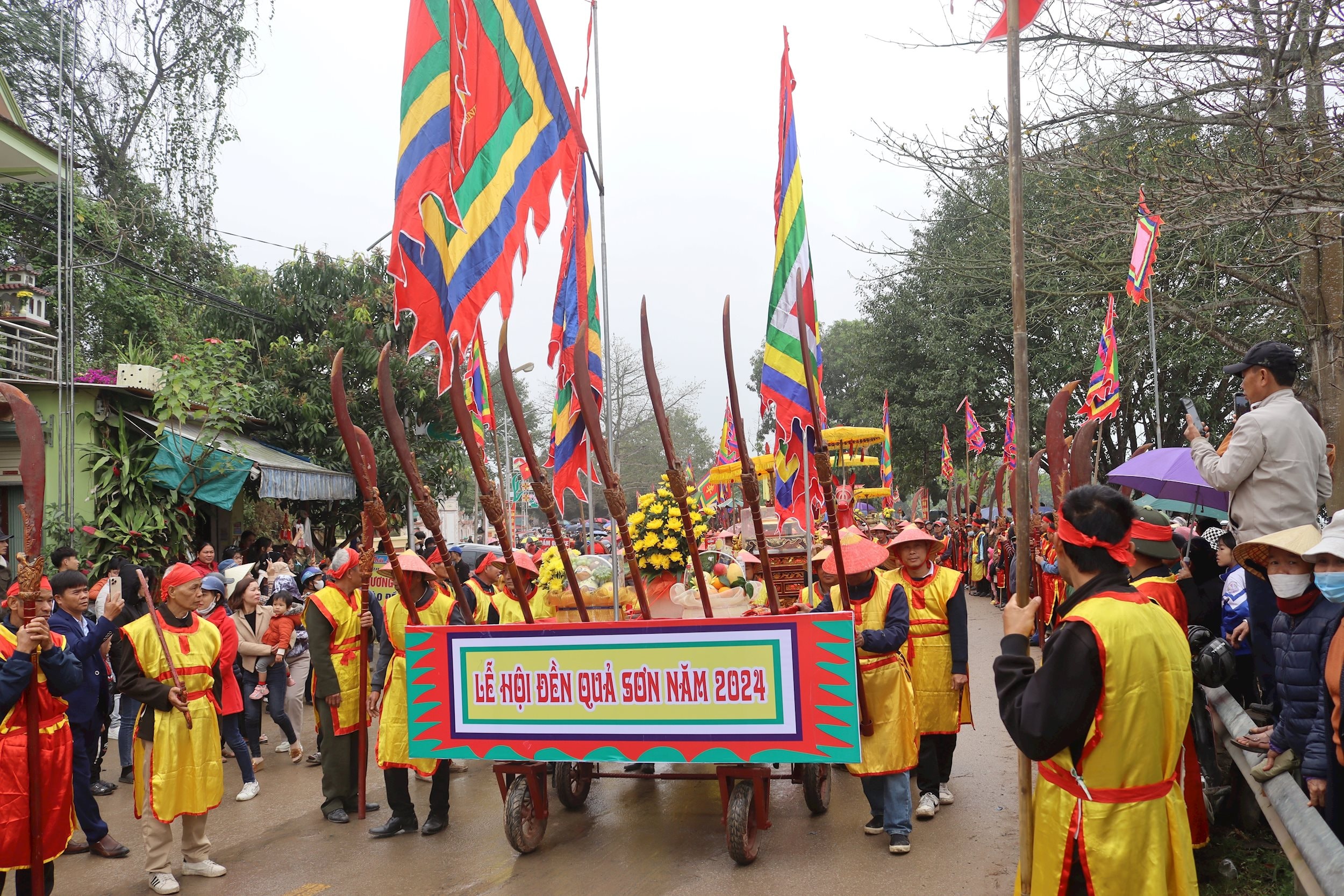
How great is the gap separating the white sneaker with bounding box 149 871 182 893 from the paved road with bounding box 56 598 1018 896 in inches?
4.7

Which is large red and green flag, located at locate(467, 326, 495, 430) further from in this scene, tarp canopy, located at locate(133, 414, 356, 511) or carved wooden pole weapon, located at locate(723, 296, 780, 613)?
tarp canopy, located at locate(133, 414, 356, 511)

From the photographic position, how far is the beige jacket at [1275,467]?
15.8ft

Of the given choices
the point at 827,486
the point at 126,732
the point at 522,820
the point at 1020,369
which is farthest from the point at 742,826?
the point at 126,732

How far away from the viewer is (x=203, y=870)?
564cm

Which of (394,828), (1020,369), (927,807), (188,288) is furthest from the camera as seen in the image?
(188,288)

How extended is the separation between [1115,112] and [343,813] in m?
8.37

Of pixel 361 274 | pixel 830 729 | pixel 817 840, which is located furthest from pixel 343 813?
pixel 361 274

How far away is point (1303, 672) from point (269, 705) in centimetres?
845

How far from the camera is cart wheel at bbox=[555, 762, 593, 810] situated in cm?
656

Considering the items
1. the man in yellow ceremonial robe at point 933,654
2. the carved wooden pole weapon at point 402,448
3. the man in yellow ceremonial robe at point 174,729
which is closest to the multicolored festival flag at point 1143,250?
the man in yellow ceremonial robe at point 933,654

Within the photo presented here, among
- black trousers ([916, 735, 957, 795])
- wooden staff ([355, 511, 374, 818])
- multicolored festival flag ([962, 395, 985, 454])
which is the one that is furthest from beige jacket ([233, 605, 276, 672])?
multicolored festival flag ([962, 395, 985, 454])

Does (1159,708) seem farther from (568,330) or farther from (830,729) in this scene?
(568,330)

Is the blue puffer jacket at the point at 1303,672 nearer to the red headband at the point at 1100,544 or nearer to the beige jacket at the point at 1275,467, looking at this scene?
the beige jacket at the point at 1275,467

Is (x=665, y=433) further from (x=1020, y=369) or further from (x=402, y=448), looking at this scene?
(x=1020, y=369)
